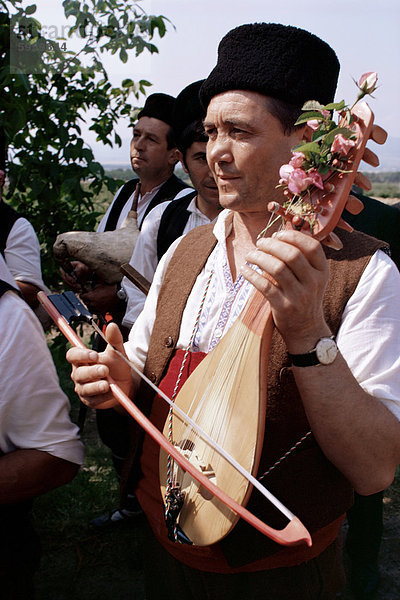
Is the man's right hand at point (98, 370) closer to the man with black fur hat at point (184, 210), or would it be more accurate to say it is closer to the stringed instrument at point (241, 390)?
the stringed instrument at point (241, 390)

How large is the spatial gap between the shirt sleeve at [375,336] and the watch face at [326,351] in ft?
0.49

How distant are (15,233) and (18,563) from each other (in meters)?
1.82

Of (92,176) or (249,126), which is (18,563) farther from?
(92,176)

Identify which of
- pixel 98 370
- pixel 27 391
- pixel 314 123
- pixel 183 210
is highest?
pixel 314 123

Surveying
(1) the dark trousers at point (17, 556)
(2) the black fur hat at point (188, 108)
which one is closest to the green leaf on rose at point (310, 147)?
(1) the dark trousers at point (17, 556)

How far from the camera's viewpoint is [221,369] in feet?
3.83

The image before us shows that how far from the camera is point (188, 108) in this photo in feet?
8.52

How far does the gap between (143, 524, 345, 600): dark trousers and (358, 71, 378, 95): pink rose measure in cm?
110

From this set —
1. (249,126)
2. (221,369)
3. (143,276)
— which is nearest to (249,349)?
(221,369)

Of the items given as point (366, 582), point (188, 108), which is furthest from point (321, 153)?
point (366, 582)

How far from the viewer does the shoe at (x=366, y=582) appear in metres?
2.57

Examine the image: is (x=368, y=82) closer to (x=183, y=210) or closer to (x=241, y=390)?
(x=241, y=390)

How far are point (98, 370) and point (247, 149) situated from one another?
63 centimetres

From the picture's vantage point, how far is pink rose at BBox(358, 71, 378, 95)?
1.03 meters
